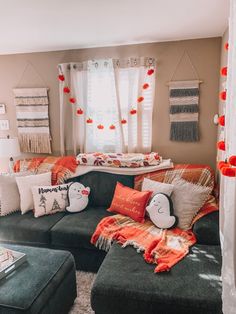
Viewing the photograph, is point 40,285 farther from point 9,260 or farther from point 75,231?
point 75,231

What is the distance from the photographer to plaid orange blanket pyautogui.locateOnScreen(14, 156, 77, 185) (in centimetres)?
296

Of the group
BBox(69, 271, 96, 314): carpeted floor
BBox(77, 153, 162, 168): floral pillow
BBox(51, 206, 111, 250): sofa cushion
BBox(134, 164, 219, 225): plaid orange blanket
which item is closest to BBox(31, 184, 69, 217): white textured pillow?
BBox(51, 206, 111, 250): sofa cushion

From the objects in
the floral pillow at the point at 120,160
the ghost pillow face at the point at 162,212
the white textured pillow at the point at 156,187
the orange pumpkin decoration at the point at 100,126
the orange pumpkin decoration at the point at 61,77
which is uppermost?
the orange pumpkin decoration at the point at 61,77

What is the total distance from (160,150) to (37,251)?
1.83 m

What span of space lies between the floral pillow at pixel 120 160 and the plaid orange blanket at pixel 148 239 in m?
0.62

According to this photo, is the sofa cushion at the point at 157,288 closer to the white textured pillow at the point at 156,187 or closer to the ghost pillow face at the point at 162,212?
A: the ghost pillow face at the point at 162,212

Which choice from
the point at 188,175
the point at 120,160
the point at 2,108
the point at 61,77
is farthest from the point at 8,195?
the point at 188,175

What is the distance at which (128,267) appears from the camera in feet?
5.67

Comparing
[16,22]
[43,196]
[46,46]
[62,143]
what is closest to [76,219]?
[43,196]

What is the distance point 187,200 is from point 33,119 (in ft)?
7.40

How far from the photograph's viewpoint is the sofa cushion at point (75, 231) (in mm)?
2258

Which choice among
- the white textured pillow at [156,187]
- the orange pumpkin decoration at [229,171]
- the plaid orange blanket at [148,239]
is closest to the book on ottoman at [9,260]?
the plaid orange blanket at [148,239]

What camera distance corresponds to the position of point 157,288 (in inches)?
59.9

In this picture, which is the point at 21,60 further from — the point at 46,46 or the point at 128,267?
the point at 128,267
